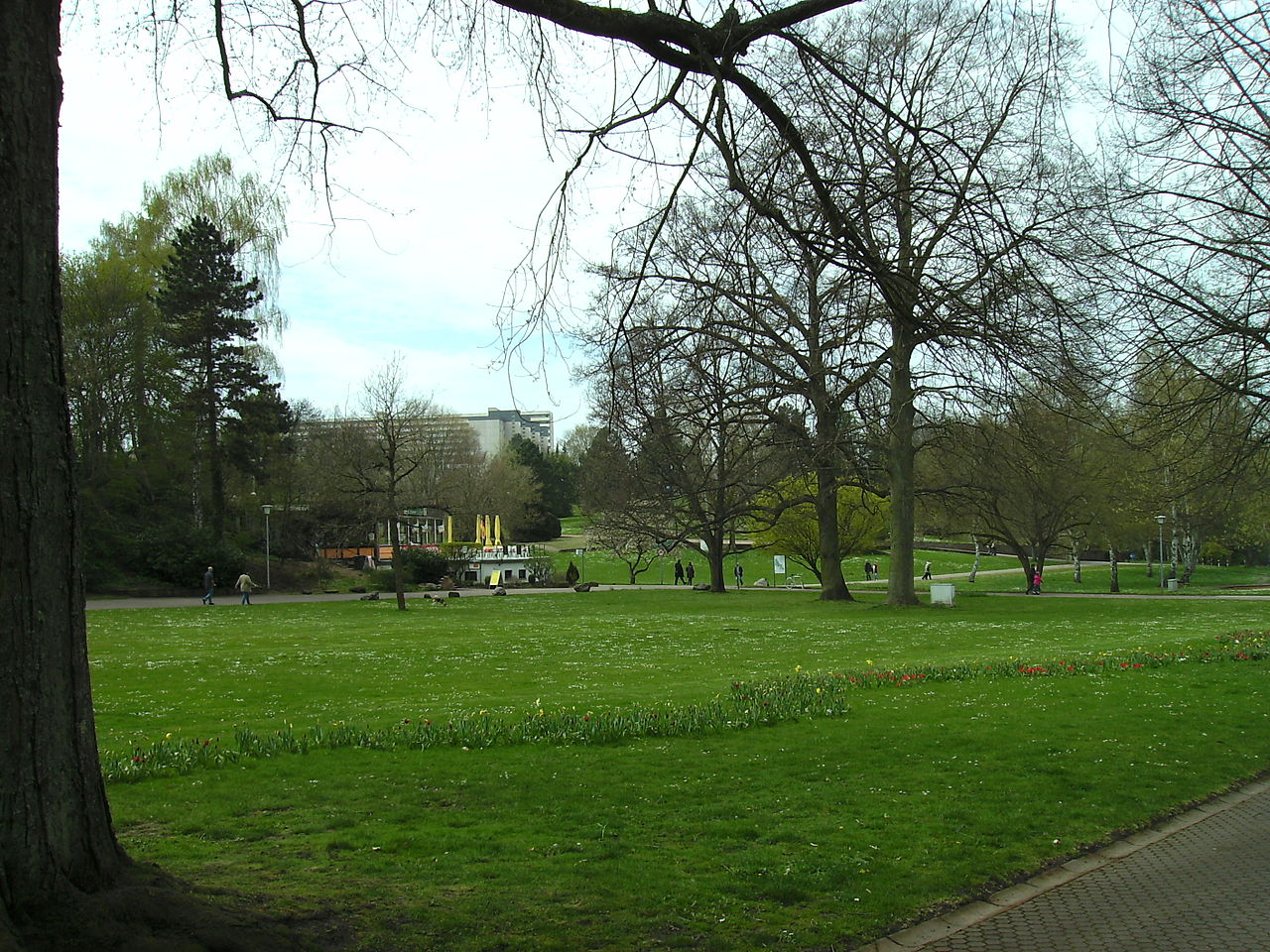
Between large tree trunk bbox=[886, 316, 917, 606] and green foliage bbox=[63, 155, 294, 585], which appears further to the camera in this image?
green foliage bbox=[63, 155, 294, 585]

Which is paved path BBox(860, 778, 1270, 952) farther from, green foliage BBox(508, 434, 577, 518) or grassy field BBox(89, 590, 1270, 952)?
green foliage BBox(508, 434, 577, 518)

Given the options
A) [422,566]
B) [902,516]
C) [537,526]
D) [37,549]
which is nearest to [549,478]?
[537,526]

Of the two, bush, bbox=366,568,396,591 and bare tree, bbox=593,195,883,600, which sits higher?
bare tree, bbox=593,195,883,600

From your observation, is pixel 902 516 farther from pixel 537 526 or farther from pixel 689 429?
pixel 537 526

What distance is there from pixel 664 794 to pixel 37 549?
493 cm

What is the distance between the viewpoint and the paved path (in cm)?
473

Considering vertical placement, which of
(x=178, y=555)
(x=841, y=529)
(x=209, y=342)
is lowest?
(x=178, y=555)

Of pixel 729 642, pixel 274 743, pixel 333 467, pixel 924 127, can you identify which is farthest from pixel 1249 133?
pixel 333 467

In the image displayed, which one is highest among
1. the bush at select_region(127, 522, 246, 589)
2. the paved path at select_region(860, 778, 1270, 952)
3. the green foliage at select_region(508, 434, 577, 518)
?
the green foliage at select_region(508, 434, 577, 518)

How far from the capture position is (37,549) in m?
3.69

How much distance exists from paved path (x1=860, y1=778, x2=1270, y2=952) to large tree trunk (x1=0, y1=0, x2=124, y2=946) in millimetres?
3684

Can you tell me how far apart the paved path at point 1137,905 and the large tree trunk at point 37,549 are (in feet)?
12.1

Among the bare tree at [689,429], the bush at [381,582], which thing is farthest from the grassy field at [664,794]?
the bush at [381,582]

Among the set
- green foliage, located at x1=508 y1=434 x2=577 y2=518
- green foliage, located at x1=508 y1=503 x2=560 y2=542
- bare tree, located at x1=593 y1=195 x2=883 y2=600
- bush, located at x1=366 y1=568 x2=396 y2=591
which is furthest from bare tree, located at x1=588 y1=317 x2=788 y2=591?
green foliage, located at x1=508 y1=503 x2=560 y2=542
